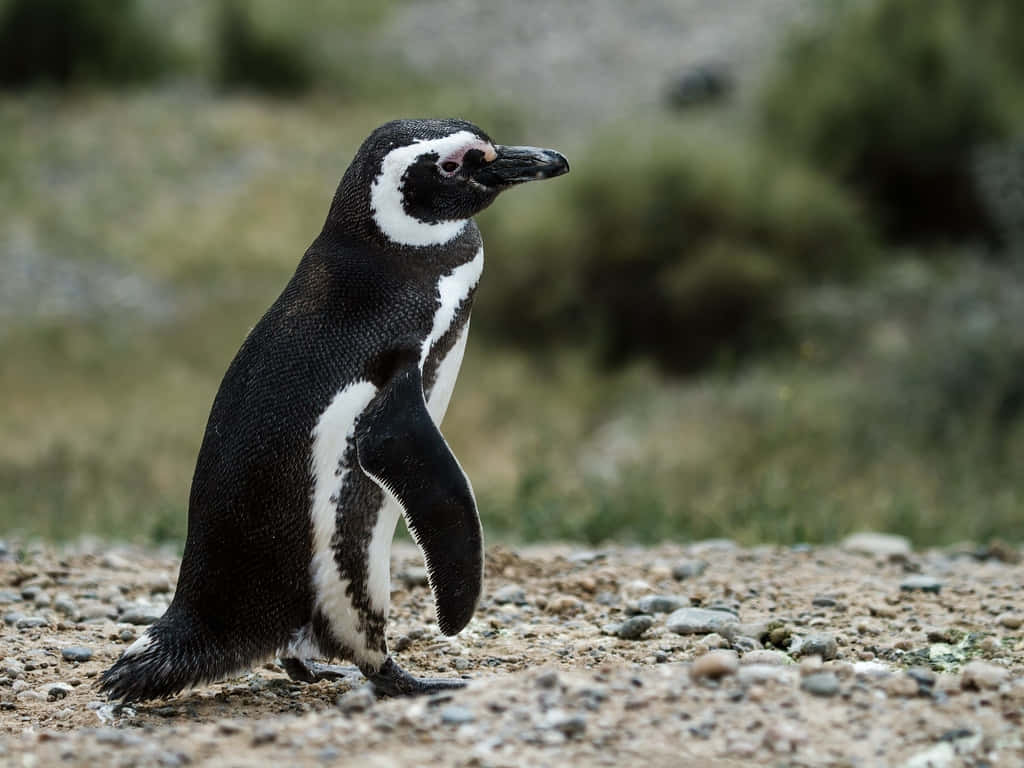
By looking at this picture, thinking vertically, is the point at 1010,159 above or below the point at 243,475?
above

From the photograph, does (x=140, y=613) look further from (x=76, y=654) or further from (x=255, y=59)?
(x=255, y=59)

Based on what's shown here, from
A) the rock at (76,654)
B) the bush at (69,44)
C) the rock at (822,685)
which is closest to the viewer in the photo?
the rock at (822,685)

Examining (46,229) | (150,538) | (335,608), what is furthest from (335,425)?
(46,229)

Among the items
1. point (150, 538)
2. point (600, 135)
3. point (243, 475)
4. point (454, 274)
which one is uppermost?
point (600, 135)

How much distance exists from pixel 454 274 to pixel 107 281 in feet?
38.6

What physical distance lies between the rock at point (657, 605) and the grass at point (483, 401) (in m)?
1.61

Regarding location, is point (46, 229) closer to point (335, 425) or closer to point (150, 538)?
point (150, 538)

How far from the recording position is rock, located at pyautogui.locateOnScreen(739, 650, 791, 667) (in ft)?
10.8

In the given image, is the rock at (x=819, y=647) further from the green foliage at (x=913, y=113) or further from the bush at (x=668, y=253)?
the green foliage at (x=913, y=113)

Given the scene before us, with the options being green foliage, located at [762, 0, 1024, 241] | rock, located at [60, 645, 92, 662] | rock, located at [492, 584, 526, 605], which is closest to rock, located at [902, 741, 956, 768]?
rock, located at [492, 584, 526, 605]

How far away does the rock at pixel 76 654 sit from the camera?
147 inches

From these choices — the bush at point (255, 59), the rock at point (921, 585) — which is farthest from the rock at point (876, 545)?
the bush at point (255, 59)

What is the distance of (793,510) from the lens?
628 cm

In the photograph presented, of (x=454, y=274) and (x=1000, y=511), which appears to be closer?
(x=454, y=274)
